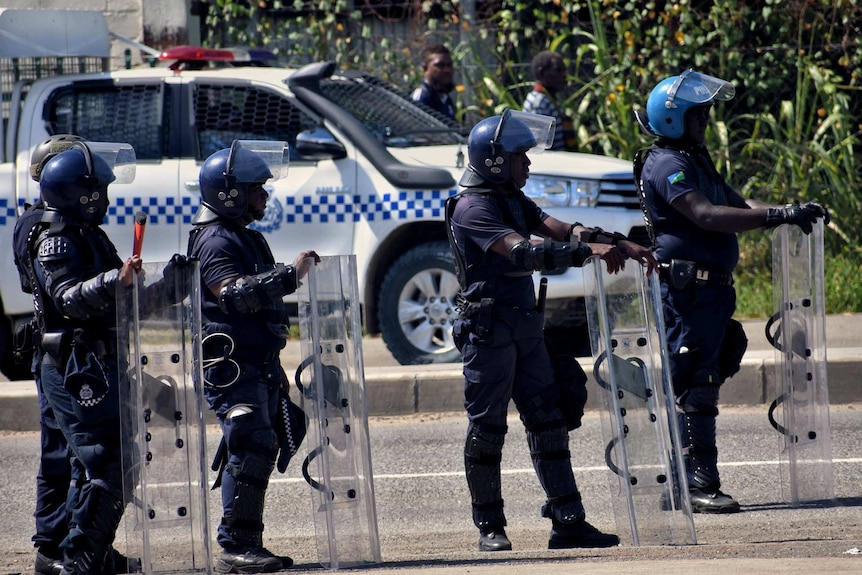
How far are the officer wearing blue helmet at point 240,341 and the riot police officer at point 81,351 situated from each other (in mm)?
379

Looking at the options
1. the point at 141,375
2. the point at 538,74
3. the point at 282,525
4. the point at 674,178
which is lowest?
the point at 282,525

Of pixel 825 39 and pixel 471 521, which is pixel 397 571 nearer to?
pixel 471 521

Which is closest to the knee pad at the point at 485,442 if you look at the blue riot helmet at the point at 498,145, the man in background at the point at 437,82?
the blue riot helmet at the point at 498,145

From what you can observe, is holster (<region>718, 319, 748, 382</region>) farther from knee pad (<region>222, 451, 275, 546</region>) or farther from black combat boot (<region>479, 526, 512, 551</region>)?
knee pad (<region>222, 451, 275, 546</region>)

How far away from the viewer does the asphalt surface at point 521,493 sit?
4.66 m

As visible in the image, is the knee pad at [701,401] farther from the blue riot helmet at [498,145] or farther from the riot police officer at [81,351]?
the riot police officer at [81,351]

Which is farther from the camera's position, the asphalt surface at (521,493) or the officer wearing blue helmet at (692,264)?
the officer wearing blue helmet at (692,264)

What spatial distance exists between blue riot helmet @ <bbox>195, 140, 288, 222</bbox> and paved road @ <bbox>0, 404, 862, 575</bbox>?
1384 millimetres

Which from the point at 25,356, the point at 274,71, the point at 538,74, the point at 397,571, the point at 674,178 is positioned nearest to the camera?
the point at 397,571

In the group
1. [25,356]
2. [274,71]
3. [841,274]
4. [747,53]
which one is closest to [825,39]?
[747,53]

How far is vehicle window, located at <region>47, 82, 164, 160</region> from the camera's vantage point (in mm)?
8961

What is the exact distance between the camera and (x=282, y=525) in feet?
20.1

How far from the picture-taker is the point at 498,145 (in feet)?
16.9

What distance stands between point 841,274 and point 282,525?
20.0ft
